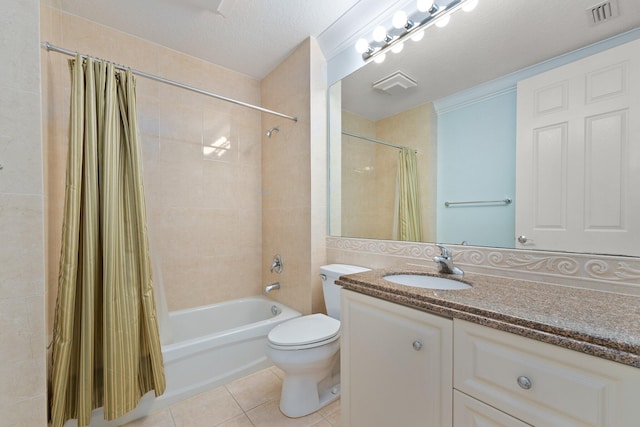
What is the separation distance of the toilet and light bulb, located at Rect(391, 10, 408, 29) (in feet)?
5.82

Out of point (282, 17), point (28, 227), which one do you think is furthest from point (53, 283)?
point (282, 17)

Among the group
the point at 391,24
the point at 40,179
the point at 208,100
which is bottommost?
the point at 40,179

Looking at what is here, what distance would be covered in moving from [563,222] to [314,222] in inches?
54.0

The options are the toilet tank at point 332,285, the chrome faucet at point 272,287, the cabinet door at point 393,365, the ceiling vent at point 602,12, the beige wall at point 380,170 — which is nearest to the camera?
the cabinet door at point 393,365

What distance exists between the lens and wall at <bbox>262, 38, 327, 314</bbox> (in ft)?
6.28

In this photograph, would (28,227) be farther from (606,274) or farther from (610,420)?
(606,274)

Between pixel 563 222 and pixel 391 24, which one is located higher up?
pixel 391 24

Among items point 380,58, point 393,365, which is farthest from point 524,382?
point 380,58

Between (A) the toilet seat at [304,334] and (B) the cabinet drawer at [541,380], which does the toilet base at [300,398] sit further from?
(B) the cabinet drawer at [541,380]

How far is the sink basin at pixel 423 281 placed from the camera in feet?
3.71

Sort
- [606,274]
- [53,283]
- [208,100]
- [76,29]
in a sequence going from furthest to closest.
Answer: [208,100] < [76,29] < [53,283] < [606,274]

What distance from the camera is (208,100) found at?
84.5 inches

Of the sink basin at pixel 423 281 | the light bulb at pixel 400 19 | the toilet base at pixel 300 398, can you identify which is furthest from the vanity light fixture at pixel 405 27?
the toilet base at pixel 300 398

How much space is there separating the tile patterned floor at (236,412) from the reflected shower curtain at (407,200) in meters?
1.10
